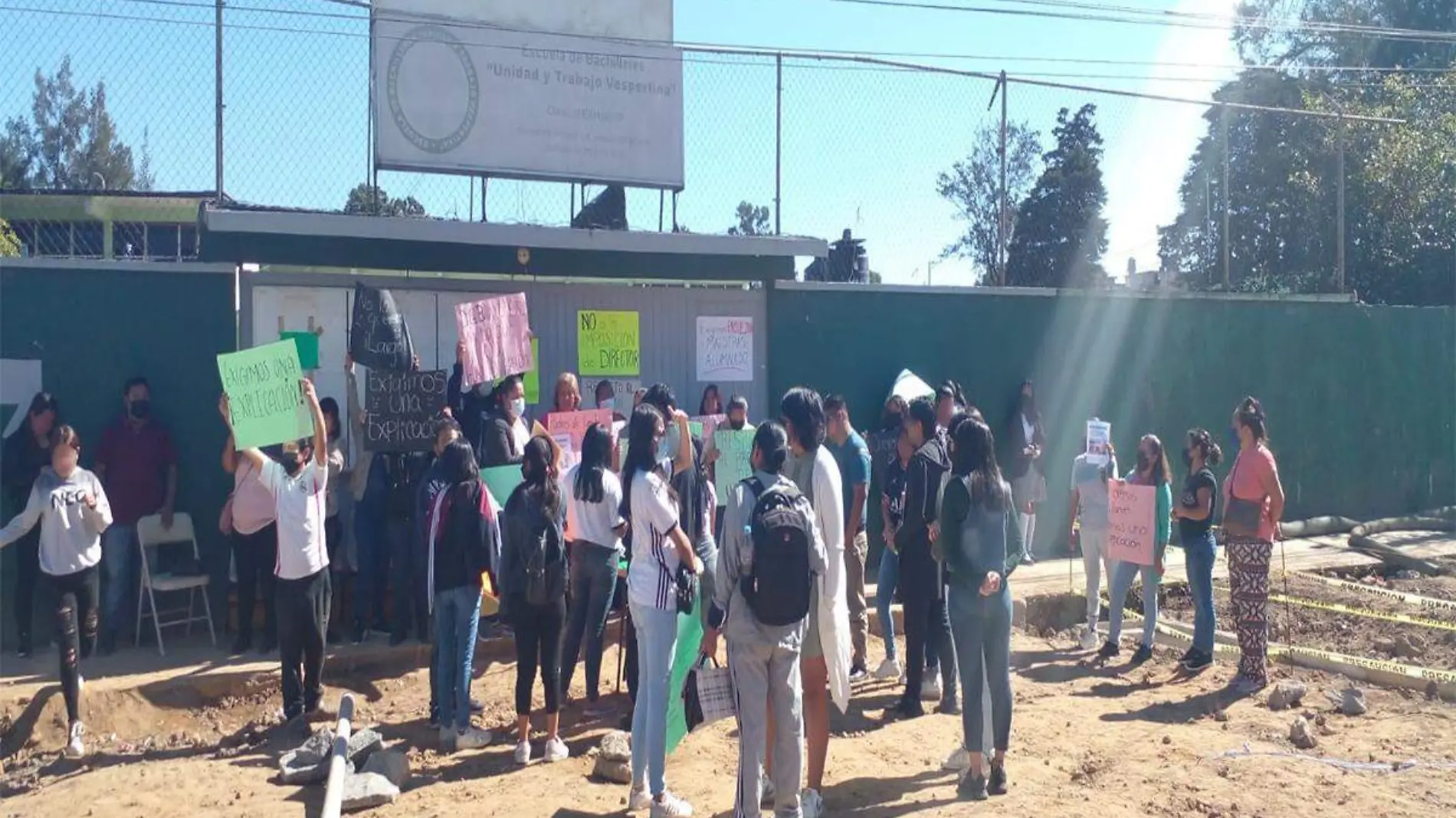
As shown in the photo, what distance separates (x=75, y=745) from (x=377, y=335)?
11.9 ft

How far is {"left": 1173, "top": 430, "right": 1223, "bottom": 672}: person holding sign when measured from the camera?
28.8ft

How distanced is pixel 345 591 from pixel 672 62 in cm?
583

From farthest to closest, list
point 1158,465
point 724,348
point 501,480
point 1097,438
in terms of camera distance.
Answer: point 724,348
point 1097,438
point 1158,465
point 501,480

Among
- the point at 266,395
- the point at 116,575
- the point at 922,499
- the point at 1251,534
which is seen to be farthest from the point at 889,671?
the point at 116,575

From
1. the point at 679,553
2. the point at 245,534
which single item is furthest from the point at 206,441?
the point at 679,553

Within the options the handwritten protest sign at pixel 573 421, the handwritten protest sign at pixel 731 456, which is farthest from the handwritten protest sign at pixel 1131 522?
the handwritten protest sign at pixel 573 421

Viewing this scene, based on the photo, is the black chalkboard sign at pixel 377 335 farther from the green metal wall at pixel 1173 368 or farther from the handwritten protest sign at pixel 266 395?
the green metal wall at pixel 1173 368

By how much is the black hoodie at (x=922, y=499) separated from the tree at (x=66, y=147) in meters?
7.17

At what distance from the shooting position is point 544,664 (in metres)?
7.01

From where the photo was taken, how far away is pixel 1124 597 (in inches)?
370

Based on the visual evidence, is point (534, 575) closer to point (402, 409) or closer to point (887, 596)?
point (887, 596)

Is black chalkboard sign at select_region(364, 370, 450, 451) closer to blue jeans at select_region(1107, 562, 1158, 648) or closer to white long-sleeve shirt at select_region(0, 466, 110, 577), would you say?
white long-sleeve shirt at select_region(0, 466, 110, 577)

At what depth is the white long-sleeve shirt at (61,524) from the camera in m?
7.31

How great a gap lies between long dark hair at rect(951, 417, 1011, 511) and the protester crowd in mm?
13
